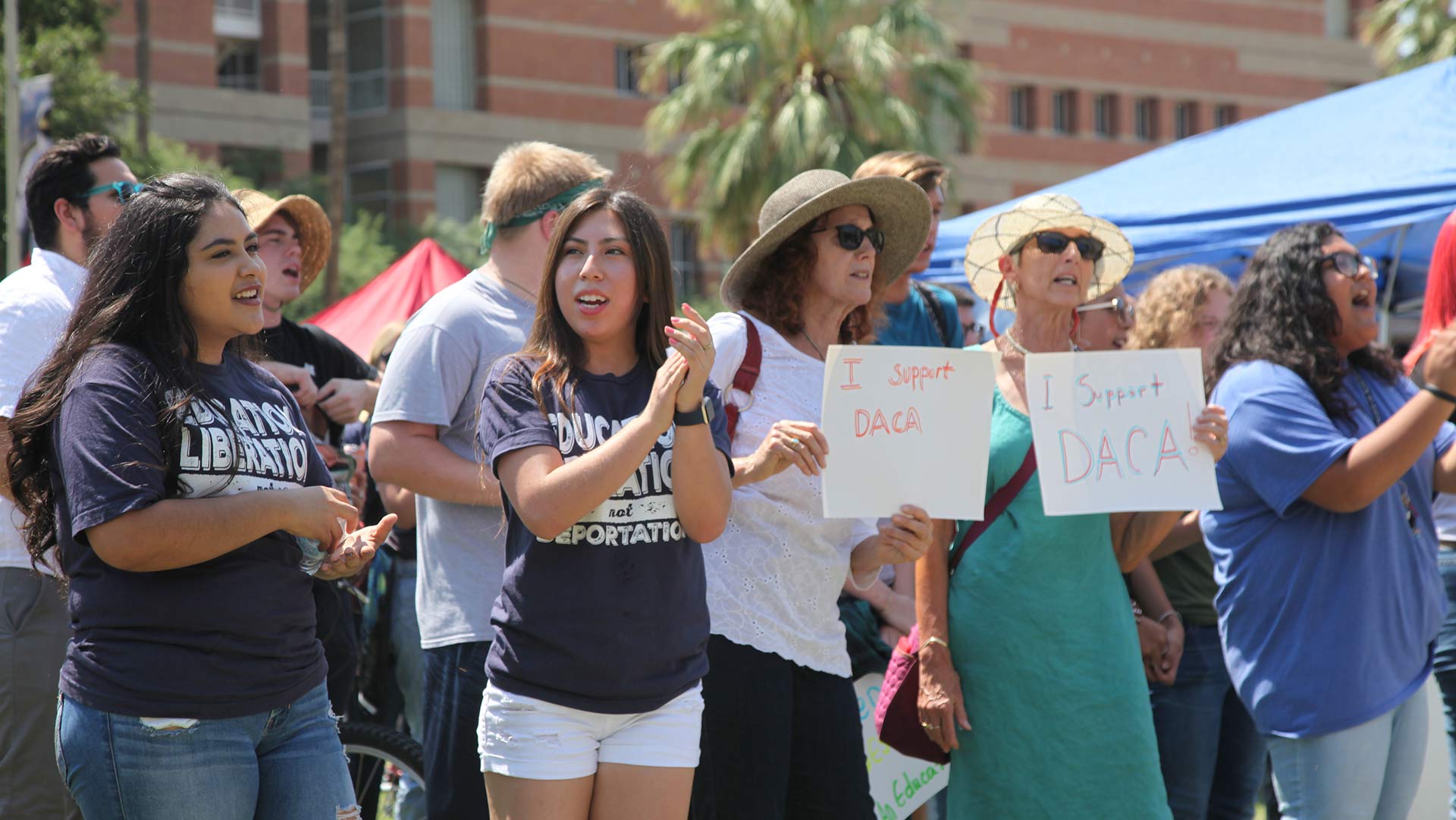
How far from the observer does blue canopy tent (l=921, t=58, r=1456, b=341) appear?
23.5ft

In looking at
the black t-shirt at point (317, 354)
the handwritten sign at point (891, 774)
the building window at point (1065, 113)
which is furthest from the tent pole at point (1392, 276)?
the building window at point (1065, 113)

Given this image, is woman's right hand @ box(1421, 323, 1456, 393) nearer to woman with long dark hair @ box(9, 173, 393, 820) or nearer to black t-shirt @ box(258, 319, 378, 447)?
woman with long dark hair @ box(9, 173, 393, 820)

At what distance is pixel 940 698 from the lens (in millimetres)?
3611

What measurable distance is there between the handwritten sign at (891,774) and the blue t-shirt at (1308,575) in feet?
3.41

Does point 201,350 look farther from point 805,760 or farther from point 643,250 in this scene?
point 805,760

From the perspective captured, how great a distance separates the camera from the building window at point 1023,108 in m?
42.6

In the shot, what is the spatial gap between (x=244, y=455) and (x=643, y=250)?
2.94ft

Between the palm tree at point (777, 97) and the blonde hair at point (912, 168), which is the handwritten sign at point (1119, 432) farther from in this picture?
the palm tree at point (777, 97)

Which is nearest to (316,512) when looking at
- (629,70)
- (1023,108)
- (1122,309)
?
(1122,309)

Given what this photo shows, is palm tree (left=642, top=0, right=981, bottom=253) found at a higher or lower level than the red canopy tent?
higher

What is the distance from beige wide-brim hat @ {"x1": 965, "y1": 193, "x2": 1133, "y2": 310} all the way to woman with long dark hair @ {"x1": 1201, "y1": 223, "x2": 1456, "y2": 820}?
0.41 m

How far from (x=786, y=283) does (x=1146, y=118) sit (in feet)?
144

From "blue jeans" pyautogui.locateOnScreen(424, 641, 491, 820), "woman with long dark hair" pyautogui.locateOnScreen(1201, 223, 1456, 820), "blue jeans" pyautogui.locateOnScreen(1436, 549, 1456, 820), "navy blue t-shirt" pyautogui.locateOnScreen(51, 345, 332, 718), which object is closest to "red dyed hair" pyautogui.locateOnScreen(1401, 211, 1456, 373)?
"woman with long dark hair" pyautogui.locateOnScreen(1201, 223, 1456, 820)

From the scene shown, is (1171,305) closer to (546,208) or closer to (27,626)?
(546,208)
